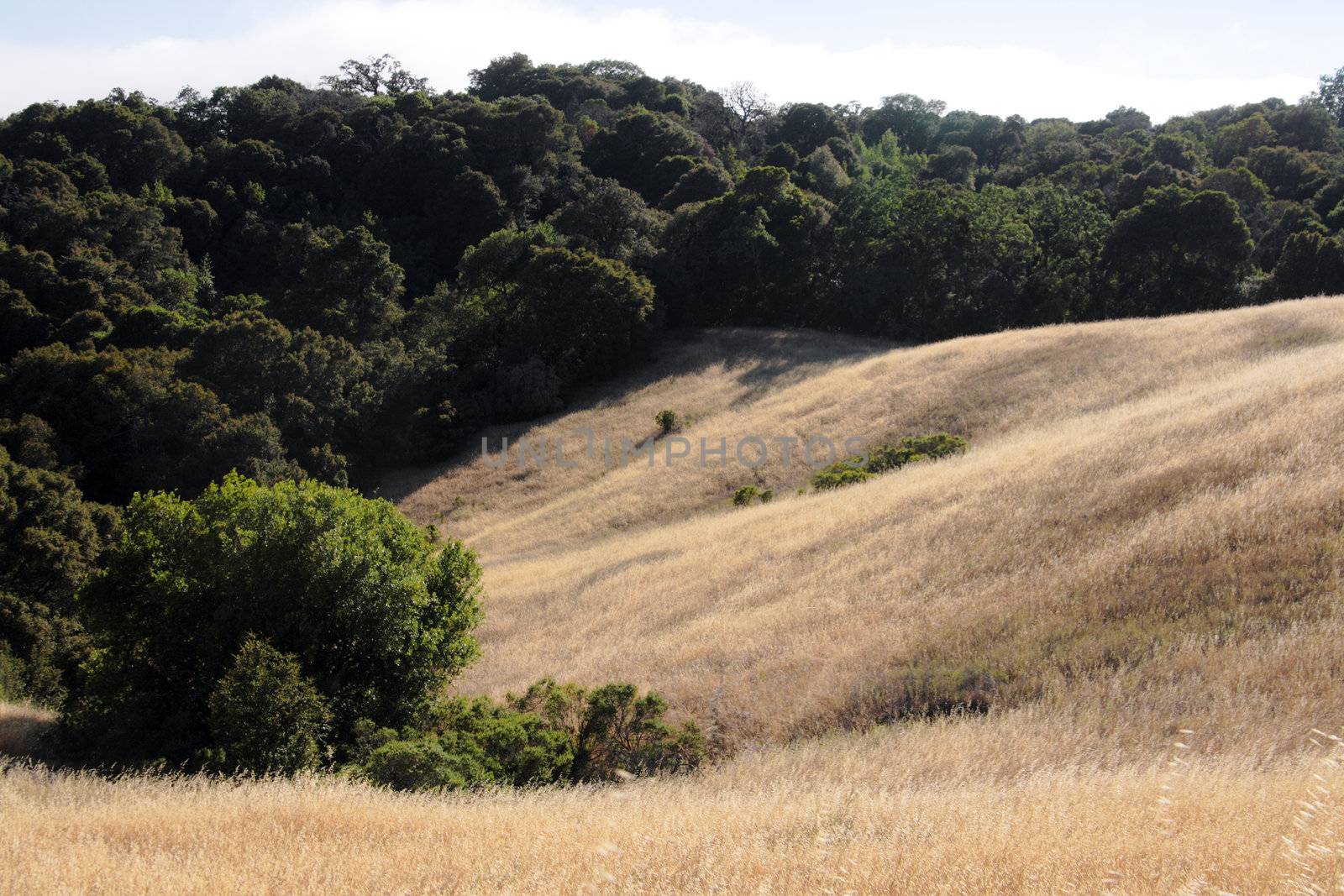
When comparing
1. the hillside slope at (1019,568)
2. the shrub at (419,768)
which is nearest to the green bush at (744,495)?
the hillside slope at (1019,568)

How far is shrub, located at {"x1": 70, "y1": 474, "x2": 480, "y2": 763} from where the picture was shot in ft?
45.6

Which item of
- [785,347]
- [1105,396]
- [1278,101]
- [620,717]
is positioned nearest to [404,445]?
[785,347]

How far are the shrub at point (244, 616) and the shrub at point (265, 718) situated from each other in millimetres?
875

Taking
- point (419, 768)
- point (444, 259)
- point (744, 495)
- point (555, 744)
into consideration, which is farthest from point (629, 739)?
point (444, 259)

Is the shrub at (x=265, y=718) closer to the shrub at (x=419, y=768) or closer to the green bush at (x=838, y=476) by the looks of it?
the shrub at (x=419, y=768)

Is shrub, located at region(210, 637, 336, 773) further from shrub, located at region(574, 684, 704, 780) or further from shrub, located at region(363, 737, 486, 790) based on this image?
shrub, located at region(574, 684, 704, 780)

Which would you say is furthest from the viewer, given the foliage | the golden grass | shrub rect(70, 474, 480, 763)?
shrub rect(70, 474, 480, 763)

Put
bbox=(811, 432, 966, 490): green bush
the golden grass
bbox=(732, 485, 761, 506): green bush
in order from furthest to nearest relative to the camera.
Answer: bbox=(732, 485, 761, 506): green bush
bbox=(811, 432, 966, 490): green bush
the golden grass

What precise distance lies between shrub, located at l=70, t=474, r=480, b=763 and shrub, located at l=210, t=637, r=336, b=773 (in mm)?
875

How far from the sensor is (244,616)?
14.1 metres

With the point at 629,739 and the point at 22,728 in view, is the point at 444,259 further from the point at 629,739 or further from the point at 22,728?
the point at 629,739

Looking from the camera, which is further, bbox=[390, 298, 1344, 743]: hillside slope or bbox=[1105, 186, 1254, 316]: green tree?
bbox=[1105, 186, 1254, 316]: green tree

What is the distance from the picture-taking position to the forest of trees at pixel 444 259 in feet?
123

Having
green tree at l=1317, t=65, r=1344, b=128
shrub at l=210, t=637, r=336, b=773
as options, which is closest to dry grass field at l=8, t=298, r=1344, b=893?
shrub at l=210, t=637, r=336, b=773
